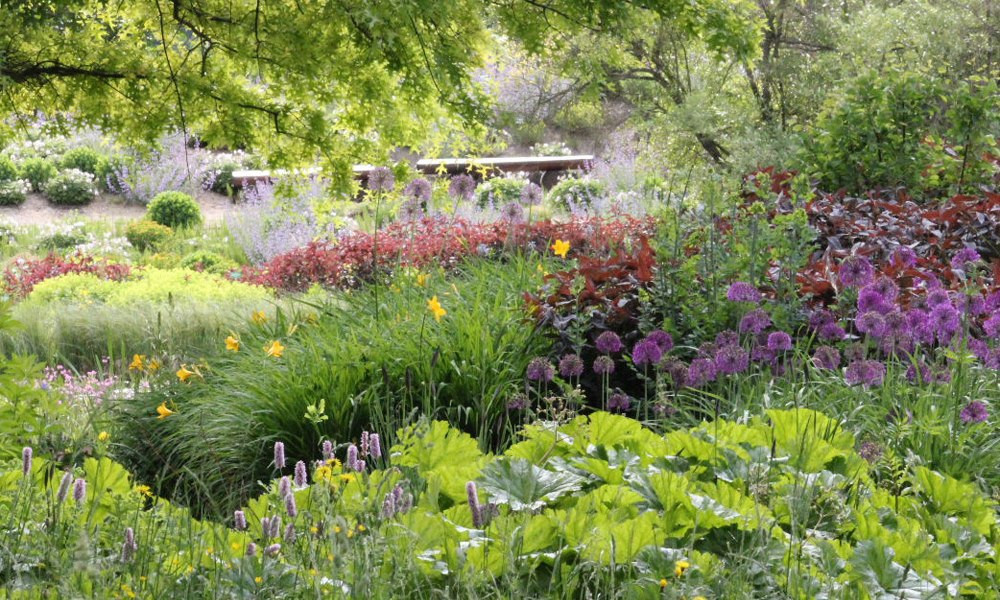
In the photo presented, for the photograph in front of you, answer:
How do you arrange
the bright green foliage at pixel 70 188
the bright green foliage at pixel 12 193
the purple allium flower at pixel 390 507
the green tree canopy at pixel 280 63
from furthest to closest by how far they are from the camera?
the bright green foliage at pixel 70 188, the bright green foliage at pixel 12 193, the green tree canopy at pixel 280 63, the purple allium flower at pixel 390 507

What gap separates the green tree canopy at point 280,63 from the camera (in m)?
4.40

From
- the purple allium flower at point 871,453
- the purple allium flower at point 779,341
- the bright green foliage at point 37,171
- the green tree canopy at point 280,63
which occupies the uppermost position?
the green tree canopy at point 280,63

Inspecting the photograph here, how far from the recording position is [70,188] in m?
17.5

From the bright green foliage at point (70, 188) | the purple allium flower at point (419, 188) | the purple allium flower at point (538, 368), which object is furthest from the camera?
the bright green foliage at point (70, 188)

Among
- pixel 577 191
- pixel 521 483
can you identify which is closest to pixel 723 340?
pixel 521 483

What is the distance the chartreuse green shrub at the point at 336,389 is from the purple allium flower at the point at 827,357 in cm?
117

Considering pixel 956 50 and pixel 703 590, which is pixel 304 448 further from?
pixel 956 50

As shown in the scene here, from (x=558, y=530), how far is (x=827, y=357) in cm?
177

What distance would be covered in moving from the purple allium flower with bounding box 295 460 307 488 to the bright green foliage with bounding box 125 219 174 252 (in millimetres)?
12594

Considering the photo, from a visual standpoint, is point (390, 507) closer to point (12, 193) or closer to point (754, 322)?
point (754, 322)

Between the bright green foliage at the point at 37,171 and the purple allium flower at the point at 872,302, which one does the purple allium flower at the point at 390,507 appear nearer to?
the purple allium flower at the point at 872,302

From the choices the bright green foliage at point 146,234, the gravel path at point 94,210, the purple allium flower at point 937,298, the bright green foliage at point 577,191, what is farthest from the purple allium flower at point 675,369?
the gravel path at point 94,210

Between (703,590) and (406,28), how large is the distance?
2690 mm

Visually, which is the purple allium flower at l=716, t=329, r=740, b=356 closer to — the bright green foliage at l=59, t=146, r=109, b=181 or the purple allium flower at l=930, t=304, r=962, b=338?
the purple allium flower at l=930, t=304, r=962, b=338
